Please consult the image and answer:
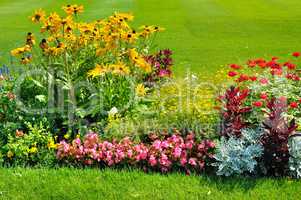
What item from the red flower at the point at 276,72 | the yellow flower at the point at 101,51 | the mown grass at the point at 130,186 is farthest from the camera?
the red flower at the point at 276,72

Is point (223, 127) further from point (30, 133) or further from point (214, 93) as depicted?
point (30, 133)

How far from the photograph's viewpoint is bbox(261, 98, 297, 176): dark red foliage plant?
214 inches

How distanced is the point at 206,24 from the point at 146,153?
39.1ft

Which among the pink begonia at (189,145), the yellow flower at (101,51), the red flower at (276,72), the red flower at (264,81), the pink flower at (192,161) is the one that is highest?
the yellow flower at (101,51)

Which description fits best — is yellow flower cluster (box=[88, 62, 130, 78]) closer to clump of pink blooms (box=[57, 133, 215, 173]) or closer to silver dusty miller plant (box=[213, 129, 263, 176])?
clump of pink blooms (box=[57, 133, 215, 173])

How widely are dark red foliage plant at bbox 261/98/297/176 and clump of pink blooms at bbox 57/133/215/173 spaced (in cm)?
65

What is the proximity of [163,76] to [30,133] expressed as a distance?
3135 mm

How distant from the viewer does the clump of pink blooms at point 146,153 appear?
569cm

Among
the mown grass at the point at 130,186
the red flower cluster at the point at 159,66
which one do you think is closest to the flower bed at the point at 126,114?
the mown grass at the point at 130,186

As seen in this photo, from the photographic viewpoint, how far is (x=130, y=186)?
534cm

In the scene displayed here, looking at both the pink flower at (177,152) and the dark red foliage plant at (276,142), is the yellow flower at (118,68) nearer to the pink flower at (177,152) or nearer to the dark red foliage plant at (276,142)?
the pink flower at (177,152)

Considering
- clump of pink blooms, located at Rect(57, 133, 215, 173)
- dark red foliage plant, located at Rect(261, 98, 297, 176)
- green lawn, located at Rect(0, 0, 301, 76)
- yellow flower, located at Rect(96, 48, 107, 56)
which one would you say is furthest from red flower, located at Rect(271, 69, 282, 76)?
green lawn, located at Rect(0, 0, 301, 76)

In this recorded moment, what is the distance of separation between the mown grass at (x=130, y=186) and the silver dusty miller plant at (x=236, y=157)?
118mm

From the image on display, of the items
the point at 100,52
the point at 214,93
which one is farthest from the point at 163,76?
the point at 100,52
